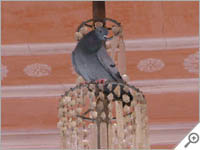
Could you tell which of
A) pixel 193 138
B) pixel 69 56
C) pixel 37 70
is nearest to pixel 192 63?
pixel 69 56

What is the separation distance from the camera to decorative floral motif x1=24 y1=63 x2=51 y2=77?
19.5 ft

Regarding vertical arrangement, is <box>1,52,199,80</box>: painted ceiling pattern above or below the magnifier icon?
above

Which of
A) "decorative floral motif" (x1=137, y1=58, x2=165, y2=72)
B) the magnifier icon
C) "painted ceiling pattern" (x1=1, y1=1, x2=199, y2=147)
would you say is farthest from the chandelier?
"decorative floral motif" (x1=137, y1=58, x2=165, y2=72)

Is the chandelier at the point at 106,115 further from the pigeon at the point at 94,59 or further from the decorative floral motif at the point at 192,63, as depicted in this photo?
the decorative floral motif at the point at 192,63

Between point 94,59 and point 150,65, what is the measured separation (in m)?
2.34

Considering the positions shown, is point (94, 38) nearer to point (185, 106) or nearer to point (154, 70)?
point (154, 70)

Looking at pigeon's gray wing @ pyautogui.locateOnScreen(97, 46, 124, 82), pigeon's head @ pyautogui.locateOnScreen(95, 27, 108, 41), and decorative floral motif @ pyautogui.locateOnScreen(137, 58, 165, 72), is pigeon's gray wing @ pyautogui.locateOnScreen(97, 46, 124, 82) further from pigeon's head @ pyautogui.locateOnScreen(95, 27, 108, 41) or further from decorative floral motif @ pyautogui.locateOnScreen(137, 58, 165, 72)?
decorative floral motif @ pyautogui.locateOnScreen(137, 58, 165, 72)

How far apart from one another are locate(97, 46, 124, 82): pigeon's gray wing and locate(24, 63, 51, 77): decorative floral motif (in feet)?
7.61

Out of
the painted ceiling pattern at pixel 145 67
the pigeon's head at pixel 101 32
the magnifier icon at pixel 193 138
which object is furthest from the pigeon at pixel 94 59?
the painted ceiling pattern at pixel 145 67

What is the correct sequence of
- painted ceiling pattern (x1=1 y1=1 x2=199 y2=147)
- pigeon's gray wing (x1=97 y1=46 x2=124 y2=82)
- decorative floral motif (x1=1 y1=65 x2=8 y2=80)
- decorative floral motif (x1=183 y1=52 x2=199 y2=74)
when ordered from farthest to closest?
decorative floral motif (x1=1 y1=65 x2=8 y2=80) → decorative floral motif (x1=183 y1=52 x2=199 y2=74) → painted ceiling pattern (x1=1 y1=1 x2=199 y2=147) → pigeon's gray wing (x1=97 y1=46 x2=124 y2=82)

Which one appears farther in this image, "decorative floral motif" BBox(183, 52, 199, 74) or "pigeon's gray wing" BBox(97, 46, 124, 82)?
"decorative floral motif" BBox(183, 52, 199, 74)

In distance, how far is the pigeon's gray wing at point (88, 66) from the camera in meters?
3.66

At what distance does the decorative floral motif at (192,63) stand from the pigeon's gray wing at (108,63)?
2.26m

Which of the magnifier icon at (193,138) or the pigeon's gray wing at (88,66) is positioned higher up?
the pigeon's gray wing at (88,66)
